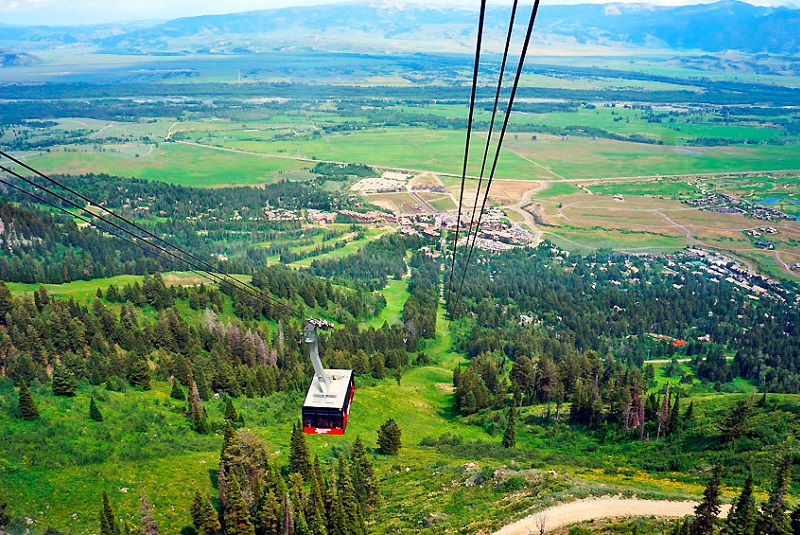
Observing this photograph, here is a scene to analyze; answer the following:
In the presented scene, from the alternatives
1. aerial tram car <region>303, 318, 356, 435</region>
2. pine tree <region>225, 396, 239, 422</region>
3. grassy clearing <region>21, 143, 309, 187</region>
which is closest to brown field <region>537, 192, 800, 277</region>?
grassy clearing <region>21, 143, 309, 187</region>

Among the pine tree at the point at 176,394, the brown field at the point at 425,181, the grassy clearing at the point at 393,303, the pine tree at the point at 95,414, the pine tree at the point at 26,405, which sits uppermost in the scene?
the brown field at the point at 425,181

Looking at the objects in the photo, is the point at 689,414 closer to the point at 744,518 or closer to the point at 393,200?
the point at 744,518

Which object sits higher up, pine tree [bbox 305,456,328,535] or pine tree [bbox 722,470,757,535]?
pine tree [bbox 722,470,757,535]

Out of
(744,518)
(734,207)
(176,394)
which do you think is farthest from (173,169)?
(744,518)

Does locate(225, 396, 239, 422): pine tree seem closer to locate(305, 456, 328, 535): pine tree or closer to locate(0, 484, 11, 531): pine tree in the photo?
locate(305, 456, 328, 535): pine tree

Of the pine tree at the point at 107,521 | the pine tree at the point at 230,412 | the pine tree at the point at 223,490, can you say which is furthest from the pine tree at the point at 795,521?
the pine tree at the point at 230,412

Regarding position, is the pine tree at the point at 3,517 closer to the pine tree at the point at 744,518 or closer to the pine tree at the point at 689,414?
the pine tree at the point at 744,518
